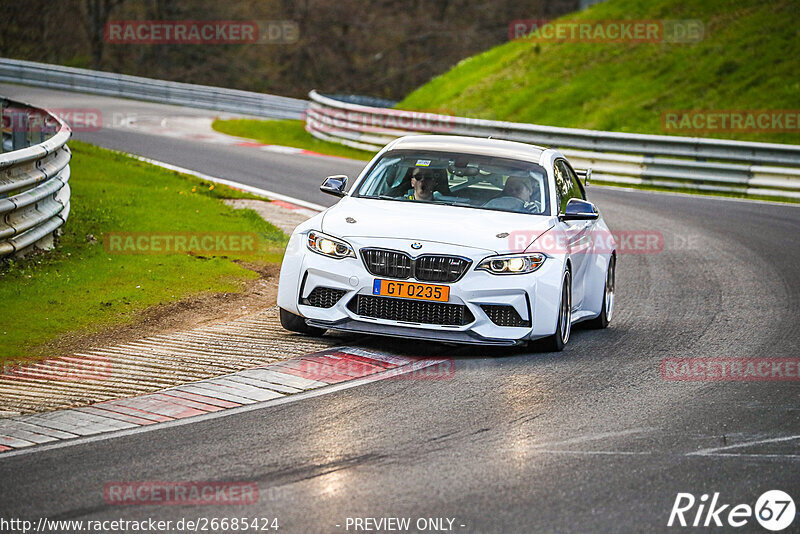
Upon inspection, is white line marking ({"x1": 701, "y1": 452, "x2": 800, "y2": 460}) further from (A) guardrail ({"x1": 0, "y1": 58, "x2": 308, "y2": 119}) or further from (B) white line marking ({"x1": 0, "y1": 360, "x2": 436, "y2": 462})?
A: (A) guardrail ({"x1": 0, "y1": 58, "x2": 308, "y2": 119})

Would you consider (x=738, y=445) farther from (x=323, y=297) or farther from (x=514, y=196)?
(x=514, y=196)

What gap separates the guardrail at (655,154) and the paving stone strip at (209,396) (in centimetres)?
1535

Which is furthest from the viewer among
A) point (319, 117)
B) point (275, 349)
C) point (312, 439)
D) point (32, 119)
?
point (319, 117)

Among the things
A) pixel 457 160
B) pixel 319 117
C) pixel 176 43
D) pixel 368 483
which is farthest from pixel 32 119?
pixel 176 43

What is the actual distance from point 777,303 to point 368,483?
713 cm

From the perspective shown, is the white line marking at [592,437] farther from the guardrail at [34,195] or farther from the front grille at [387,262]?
the guardrail at [34,195]

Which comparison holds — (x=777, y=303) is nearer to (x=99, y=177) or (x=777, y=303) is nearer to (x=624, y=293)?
(x=624, y=293)

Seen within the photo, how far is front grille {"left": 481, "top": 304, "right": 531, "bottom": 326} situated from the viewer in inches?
344

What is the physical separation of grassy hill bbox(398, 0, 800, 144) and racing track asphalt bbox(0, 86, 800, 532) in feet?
62.2

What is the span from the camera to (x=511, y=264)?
Result: 8789mm

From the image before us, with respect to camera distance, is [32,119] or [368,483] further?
[32,119]

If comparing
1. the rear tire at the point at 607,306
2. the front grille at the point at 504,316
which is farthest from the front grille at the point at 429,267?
the rear tire at the point at 607,306

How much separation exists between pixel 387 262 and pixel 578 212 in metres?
1.90

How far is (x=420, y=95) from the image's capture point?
35438mm
